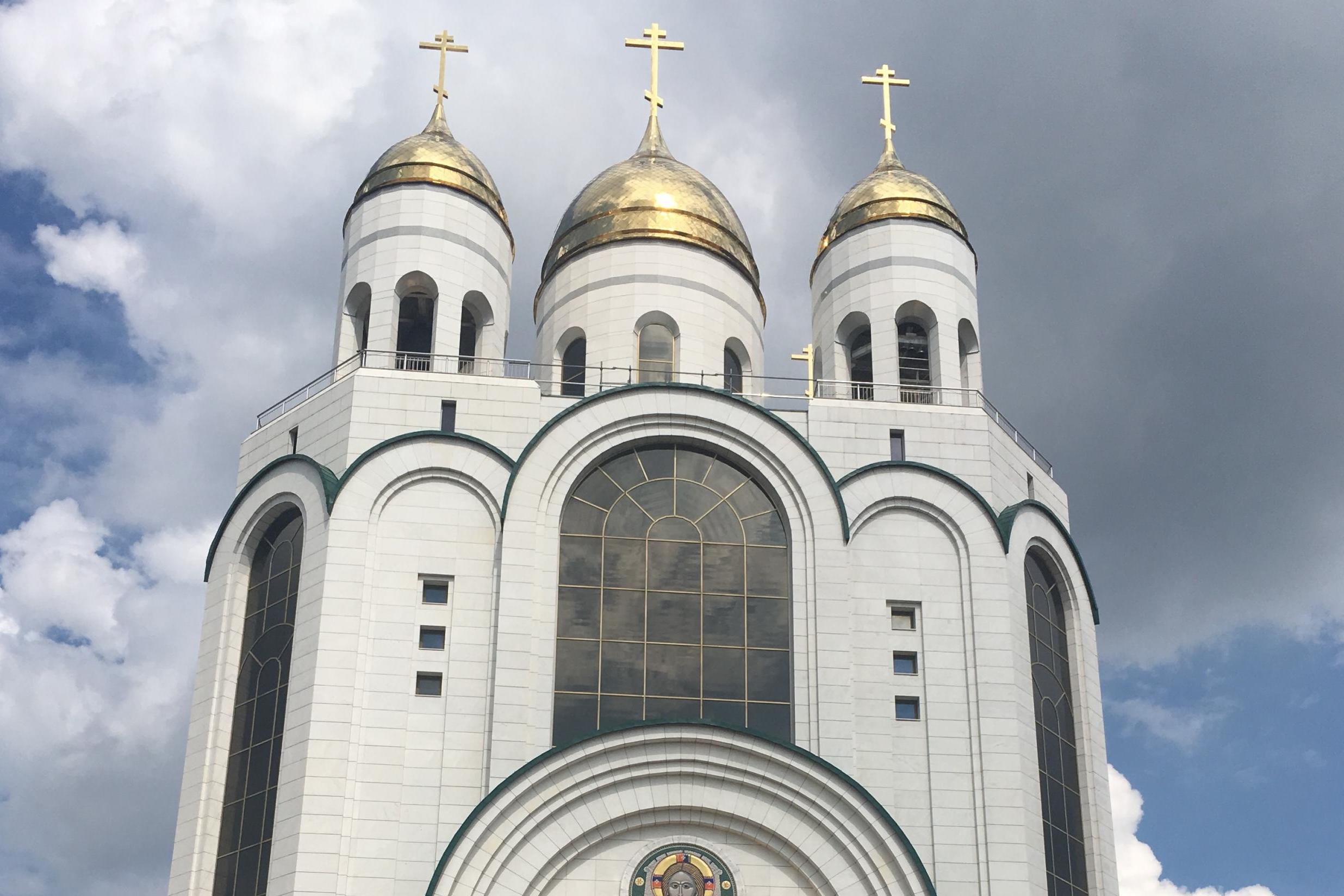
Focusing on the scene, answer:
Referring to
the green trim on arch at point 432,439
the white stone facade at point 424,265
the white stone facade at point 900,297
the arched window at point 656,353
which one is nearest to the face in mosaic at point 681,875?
the green trim on arch at point 432,439

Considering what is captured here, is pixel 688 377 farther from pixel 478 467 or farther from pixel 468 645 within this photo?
pixel 468 645

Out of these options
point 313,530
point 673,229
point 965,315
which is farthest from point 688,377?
point 313,530

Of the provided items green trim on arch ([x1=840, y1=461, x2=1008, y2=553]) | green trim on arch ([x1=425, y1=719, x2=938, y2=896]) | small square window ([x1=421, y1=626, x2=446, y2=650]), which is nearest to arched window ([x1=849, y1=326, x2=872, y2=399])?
green trim on arch ([x1=840, y1=461, x2=1008, y2=553])

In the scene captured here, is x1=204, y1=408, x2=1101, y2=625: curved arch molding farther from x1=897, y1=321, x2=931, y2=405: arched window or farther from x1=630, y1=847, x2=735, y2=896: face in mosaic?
x1=630, y1=847, x2=735, y2=896: face in mosaic

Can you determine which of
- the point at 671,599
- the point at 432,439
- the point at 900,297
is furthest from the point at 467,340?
the point at 900,297

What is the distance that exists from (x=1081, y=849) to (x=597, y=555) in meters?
9.85

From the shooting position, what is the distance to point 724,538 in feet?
97.6

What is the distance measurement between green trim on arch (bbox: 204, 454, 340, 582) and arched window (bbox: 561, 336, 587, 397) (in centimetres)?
593

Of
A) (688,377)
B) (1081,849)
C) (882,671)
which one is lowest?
(1081,849)

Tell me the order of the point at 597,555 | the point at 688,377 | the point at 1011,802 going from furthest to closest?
the point at 688,377 → the point at 597,555 → the point at 1011,802

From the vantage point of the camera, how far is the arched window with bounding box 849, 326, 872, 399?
113ft

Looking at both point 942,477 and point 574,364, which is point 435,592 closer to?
point 574,364

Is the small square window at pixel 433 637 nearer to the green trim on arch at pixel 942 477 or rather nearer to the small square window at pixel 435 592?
the small square window at pixel 435 592

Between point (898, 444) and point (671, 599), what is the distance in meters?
5.12
